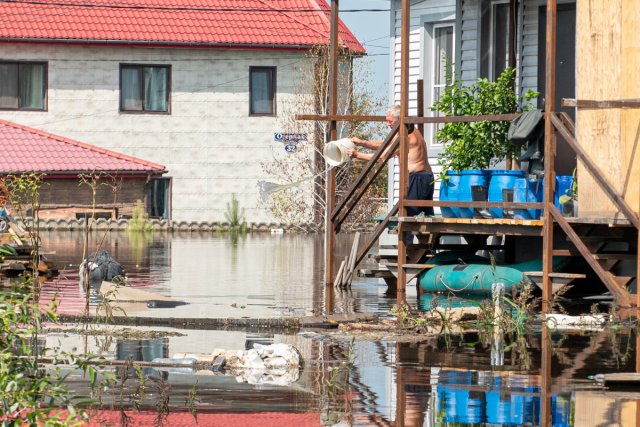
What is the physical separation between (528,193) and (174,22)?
29.0 m

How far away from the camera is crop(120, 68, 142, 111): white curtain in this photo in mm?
43844

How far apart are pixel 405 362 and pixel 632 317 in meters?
4.02

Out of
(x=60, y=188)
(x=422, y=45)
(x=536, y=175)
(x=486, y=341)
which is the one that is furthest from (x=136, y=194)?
(x=486, y=341)

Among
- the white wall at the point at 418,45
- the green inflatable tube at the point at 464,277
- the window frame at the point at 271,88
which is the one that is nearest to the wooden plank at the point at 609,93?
the green inflatable tube at the point at 464,277

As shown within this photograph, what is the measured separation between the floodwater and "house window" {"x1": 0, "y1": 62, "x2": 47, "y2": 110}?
25.5 metres

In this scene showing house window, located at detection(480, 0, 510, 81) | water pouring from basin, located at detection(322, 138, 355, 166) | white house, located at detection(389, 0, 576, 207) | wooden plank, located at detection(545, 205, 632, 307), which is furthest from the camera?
house window, located at detection(480, 0, 510, 81)

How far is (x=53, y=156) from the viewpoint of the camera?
41125 mm

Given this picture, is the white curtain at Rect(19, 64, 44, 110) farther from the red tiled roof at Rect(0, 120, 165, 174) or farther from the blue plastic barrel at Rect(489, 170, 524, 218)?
the blue plastic barrel at Rect(489, 170, 524, 218)

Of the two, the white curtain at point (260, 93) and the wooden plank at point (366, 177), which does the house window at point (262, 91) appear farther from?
the wooden plank at point (366, 177)

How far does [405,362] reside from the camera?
11.5 m

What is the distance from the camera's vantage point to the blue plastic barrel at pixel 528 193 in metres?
16.7

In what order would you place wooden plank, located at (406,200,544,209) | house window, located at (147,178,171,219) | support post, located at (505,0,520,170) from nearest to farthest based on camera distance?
wooden plank, located at (406,200,544,209), support post, located at (505,0,520,170), house window, located at (147,178,171,219)

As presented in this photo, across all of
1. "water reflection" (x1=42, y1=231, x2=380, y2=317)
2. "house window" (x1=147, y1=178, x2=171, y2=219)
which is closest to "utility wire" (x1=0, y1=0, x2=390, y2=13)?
"house window" (x1=147, y1=178, x2=171, y2=219)

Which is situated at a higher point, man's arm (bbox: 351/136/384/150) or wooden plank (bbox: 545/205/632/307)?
man's arm (bbox: 351/136/384/150)
